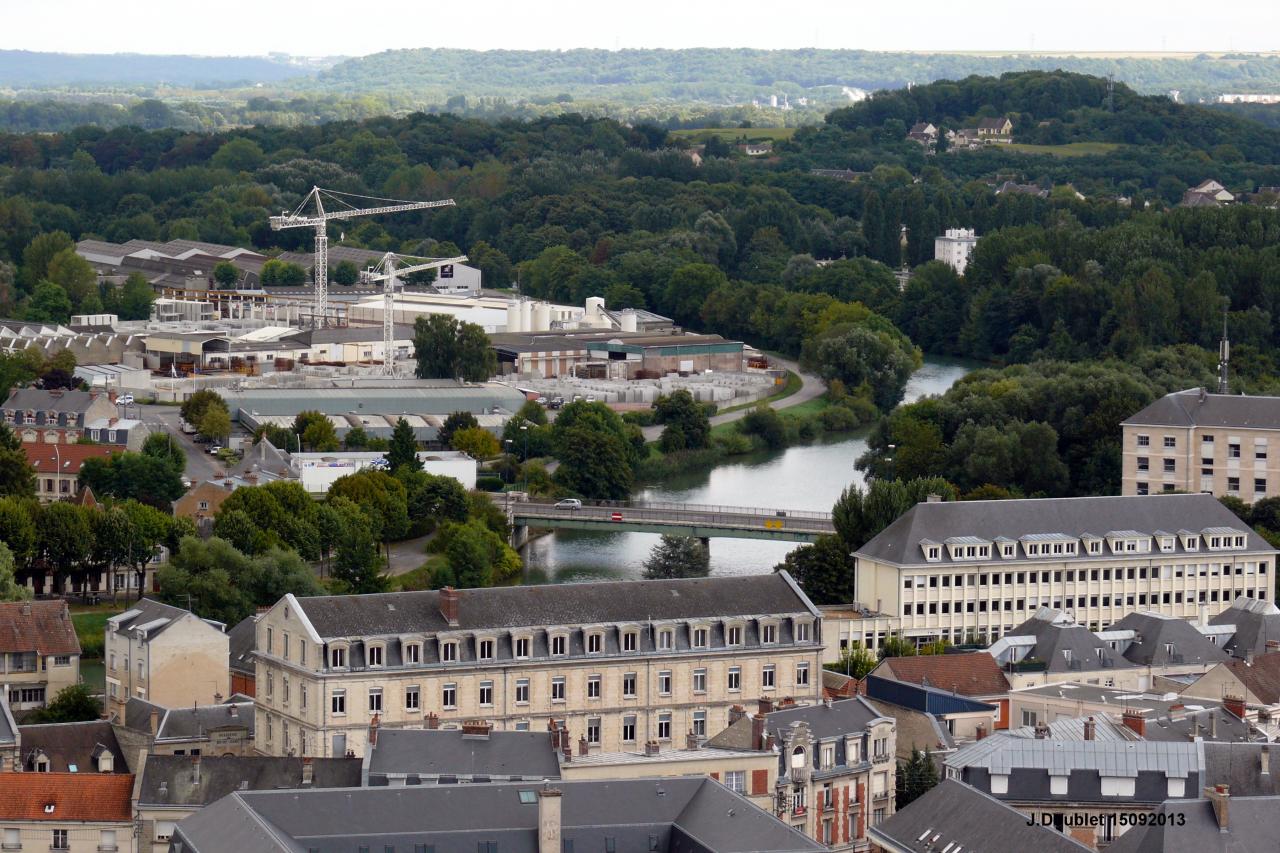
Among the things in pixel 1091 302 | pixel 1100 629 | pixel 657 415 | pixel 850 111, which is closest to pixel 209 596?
pixel 1100 629

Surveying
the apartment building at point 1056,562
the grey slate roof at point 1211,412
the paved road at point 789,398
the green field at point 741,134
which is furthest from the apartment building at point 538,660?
the green field at point 741,134

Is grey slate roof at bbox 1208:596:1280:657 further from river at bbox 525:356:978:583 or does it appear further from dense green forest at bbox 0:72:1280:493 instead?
dense green forest at bbox 0:72:1280:493

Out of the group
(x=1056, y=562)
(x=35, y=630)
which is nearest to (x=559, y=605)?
(x=35, y=630)

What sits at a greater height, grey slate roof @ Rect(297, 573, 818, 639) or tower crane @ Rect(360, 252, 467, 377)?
grey slate roof @ Rect(297, 573, 818, 639)

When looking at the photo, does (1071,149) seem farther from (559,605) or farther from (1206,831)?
(1206,831)

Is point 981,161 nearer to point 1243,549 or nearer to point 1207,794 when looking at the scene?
point 1243,549

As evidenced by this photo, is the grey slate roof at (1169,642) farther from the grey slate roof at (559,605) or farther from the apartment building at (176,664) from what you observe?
the apartment building at (176,664)

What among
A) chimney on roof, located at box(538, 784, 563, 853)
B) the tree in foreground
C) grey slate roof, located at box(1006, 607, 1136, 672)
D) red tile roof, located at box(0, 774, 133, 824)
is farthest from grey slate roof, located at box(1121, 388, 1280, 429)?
chimney on roof, located at box(538, 784, 563, 853)
